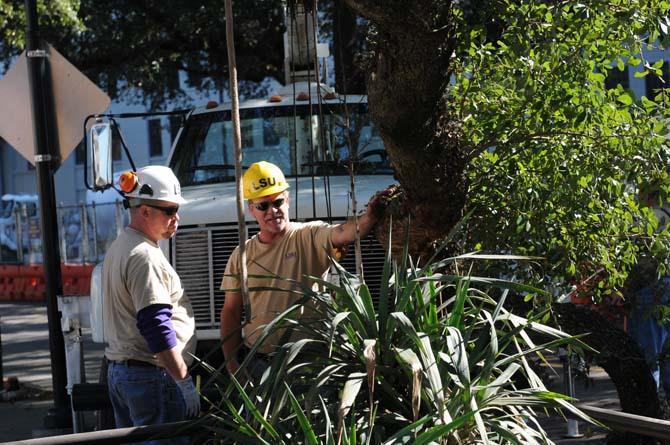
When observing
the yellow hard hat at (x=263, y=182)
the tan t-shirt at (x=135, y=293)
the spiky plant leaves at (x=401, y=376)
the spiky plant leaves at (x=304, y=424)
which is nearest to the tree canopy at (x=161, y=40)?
the yellow hard hat at (x=263, y=182)

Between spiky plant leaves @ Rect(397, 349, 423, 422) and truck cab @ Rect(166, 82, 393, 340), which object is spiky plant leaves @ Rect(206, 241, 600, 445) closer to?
spiky plant leaves @ Rect(397, 349, 423, 422)

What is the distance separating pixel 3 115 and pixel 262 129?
2.07m

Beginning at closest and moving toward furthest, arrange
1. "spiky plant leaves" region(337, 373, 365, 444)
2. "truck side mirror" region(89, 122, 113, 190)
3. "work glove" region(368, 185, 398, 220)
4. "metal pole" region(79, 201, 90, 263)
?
1. "spiky plant leaves" region(337, 373, 365, 444)
2. "work glove" region(368, 185, 398, 220)
3. "truck side mirror" region(89, 122, 113, 190)
4. "metal pole" region(79, 201, 90, 263)

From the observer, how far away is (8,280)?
2456cm

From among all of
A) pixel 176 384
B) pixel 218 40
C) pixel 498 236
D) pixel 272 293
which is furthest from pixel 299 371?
pixel 218 40

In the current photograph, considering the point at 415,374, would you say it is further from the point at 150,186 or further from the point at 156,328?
the point at 150,186

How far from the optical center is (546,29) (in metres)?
5.23

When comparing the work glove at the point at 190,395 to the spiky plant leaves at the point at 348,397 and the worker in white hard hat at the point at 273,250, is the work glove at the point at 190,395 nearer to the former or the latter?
the worker in white hard hat at the point at 273,250

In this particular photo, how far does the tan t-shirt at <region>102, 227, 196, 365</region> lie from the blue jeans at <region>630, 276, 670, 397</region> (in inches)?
106

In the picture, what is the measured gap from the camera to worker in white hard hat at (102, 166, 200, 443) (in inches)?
187

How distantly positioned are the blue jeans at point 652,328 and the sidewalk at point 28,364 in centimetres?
444

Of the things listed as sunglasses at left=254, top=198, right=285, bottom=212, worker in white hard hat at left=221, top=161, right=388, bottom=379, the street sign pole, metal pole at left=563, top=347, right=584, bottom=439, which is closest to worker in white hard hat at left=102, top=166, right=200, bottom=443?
worker in white hard hat at left=221, top=161, right=388, bottom=379

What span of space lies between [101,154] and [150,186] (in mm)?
Result: 2713

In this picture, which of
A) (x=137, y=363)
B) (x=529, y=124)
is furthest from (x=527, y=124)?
(x=137, y=363)
